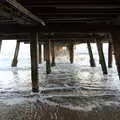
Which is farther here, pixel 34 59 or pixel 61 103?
pixel 34 59

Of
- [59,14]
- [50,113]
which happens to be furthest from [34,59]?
[50,113]

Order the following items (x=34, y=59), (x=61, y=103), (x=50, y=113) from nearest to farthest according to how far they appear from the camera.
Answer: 1. (x=50, y=113)
2. (x=61, y=103)
3. (x=34, y=59)

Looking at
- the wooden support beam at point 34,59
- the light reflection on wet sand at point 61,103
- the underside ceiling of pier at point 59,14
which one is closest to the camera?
the underside ceiling of pier at point 59,14

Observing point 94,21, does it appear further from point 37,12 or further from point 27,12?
point 27,12

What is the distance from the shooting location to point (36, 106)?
443cm

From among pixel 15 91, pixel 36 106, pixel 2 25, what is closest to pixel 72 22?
pixel 2 25

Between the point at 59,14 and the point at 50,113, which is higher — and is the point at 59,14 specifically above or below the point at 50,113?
above

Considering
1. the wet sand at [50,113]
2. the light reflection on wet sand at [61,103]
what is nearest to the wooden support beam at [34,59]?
the light reflection on wet sand at [61,103]

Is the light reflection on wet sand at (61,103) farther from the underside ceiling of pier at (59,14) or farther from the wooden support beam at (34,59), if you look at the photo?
the underside ceiling of pier at (59,14)

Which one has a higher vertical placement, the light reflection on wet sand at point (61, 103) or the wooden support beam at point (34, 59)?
the wooden support beam at point (34, 59)

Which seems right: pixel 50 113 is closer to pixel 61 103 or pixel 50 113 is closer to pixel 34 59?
pixel 61 103

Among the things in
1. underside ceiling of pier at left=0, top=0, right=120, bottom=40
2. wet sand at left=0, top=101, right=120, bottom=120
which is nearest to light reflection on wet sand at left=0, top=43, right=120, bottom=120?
wet sand at left=0, top=101, right=120, bottom=120

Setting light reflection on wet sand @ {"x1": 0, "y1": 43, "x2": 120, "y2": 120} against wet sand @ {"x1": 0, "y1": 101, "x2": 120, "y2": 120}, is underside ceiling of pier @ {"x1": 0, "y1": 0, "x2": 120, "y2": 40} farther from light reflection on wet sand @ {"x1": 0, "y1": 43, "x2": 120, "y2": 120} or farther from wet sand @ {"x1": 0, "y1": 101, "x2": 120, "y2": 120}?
wet sand @ {"x1": 0, "y1": 101, "x2": 120, "y2": 120}

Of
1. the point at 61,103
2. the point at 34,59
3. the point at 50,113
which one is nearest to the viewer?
the point at 50,113
